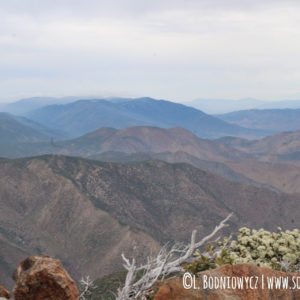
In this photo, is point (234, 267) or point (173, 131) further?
point (173, 131)

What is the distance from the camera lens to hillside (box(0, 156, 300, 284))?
46719 mm

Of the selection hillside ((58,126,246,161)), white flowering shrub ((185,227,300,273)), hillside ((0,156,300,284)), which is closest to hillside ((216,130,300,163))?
hillside ((58,126,246,161))

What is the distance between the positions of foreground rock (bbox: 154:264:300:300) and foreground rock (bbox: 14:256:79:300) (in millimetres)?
1599

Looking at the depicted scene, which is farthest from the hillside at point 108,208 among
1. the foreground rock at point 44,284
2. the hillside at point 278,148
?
the hillside at point 278,148

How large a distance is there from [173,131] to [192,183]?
111867 mm

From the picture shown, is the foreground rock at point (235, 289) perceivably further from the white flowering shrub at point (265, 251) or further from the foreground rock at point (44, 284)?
the foreground rock at point (44, 284)

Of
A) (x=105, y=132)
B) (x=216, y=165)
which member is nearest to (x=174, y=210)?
(x=216, y=165)

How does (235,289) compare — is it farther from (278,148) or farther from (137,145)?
(278,148)

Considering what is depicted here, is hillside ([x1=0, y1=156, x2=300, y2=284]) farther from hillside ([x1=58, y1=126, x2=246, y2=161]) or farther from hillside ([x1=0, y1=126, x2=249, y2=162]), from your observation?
hillside ([x1=58, y1=126, x2=246, y2=161])

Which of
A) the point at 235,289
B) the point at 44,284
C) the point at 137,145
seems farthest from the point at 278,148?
the point at 44,284

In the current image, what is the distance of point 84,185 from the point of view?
61.6m

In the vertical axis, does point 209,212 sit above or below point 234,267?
below

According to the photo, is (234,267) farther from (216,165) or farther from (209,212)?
(216,165)

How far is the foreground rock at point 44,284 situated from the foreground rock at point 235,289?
5.25 feet
